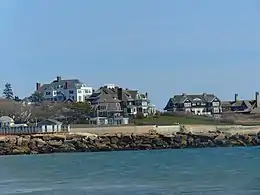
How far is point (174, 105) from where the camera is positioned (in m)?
133

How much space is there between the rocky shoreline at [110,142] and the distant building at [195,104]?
44005 millimetres

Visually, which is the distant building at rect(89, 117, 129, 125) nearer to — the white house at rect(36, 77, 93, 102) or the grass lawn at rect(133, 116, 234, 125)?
the grass lawn at rect(133, 116, 234, 125)

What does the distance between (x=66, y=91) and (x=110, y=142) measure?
4995 centimetres

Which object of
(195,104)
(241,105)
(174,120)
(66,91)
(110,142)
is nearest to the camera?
(110,142)

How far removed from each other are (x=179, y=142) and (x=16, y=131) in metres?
19.4

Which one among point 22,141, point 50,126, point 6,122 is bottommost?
point 22,141

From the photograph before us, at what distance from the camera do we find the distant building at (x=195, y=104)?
436 feet

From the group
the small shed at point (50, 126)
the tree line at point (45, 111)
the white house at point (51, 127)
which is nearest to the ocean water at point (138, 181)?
the white house at point (51, 127)

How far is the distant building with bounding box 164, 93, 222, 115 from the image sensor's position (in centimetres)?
13300

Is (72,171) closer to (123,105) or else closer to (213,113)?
(123,105)

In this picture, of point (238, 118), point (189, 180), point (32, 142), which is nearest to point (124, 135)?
point (32, 142)

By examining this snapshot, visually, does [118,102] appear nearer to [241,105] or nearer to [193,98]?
[193,98]

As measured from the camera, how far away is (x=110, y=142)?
272 feet

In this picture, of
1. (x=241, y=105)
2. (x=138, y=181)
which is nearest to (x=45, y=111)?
(x=241, y=105)
